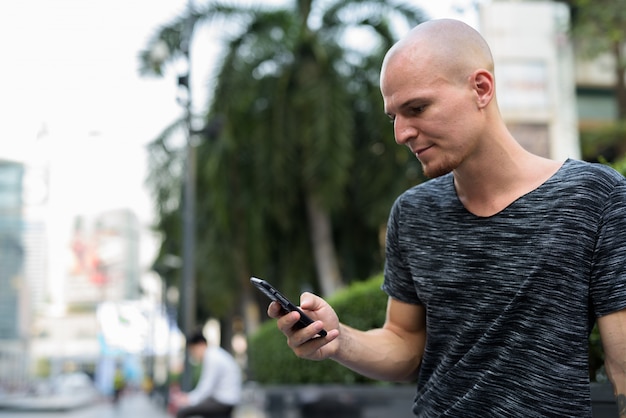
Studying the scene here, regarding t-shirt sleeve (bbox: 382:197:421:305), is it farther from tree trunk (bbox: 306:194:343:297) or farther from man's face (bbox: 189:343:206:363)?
tree trunk (bbox: 306:194:343:297)

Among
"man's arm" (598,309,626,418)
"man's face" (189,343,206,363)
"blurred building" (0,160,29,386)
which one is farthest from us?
"blurred building" (0,160,29,386)

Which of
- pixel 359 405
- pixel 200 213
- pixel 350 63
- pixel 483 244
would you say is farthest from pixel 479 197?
pixel 200 213

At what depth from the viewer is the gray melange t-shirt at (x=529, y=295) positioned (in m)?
1.69

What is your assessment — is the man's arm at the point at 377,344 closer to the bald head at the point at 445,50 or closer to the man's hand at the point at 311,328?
the man's hand at the point at 311,328

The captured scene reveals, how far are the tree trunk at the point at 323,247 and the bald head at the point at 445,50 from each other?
581 inches

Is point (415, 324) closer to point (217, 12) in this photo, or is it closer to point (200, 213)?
point (217, 12)

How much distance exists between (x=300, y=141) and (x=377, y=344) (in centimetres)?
1455

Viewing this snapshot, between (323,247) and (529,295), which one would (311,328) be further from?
(323,247)

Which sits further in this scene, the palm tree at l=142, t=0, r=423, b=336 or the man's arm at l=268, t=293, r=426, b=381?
the palm tree at l=142, t=0, r=423, b=336

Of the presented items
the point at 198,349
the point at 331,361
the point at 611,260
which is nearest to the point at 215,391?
the point at 198,349

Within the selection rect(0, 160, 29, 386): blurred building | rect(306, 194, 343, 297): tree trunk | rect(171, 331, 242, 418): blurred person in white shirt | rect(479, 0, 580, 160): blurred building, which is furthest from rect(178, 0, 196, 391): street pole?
rect(479, 0, 580, 160): blurred building

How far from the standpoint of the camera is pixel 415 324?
6.88ft

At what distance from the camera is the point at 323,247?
17.1 metres

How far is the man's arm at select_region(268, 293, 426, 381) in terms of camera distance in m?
1.82
